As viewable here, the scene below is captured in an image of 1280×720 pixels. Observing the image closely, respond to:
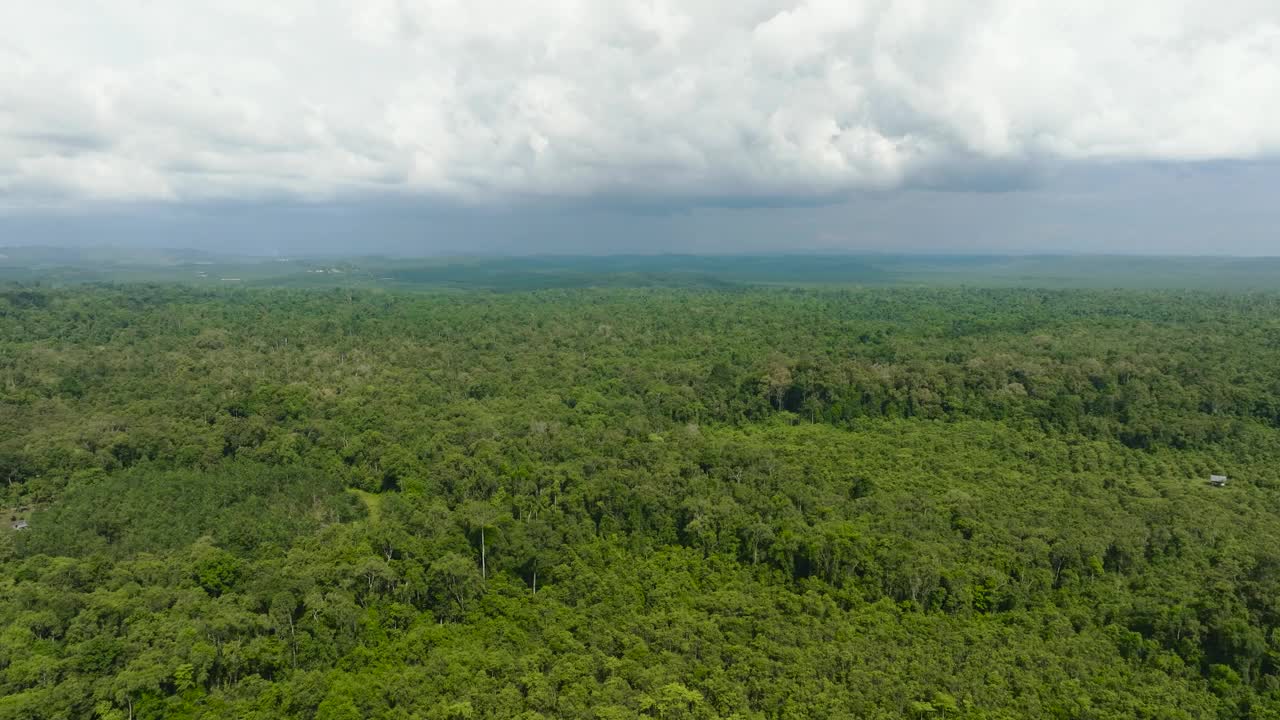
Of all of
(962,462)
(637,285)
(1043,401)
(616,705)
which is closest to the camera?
(616,705)

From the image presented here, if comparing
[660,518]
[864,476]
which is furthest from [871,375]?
[660,518]

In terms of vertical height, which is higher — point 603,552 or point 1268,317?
point 1268,317

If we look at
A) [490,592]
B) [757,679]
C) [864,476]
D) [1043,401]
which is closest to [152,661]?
[490,592]

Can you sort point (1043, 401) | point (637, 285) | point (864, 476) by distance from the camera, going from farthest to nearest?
point (637, 285) → point (1043, 401) → point (864, 476)

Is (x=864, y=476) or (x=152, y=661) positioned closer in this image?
(x=152, y=661)

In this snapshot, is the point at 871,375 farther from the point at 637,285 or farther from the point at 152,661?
the point at 637,285

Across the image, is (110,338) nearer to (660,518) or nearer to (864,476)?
(660,518)
